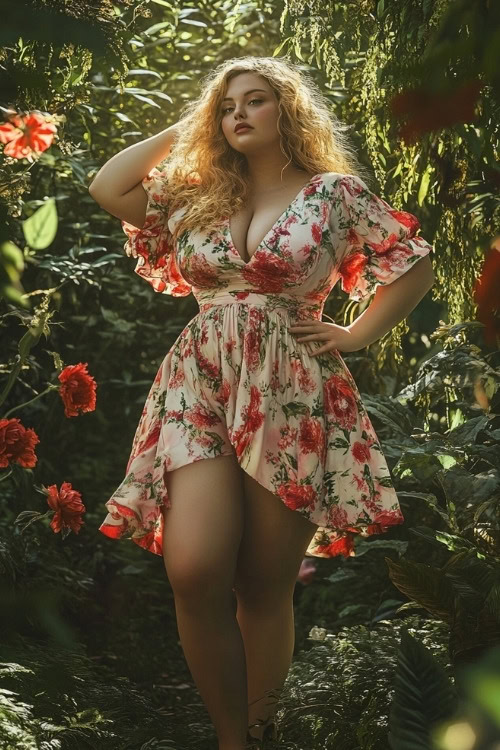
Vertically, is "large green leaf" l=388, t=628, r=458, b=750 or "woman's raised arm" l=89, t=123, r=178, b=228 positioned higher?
"woman's raised arm" l=89, t=123, r=178, b=228

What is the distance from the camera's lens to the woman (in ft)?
6.61

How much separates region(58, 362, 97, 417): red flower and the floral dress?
369 millimetres

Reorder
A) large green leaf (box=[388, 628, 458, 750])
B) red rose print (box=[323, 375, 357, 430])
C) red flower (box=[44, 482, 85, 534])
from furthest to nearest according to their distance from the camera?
red flower (box=[44, 482, 85, 534]) < red rose print (box=[323, 375, 357, 430]) < large green leaf (box=[388, 628, 458, 750])

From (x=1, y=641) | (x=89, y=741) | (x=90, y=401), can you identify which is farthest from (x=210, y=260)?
(x=1, y=641)

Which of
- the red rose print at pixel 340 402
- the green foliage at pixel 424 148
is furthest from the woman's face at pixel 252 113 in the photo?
the red rose print at pixel 340 402

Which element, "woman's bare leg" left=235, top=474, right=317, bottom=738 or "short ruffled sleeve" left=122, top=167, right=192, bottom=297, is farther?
"short ruffled sleeve" left=122, top=167, right=192, bottom=297

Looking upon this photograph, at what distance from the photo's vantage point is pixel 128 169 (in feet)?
7.44

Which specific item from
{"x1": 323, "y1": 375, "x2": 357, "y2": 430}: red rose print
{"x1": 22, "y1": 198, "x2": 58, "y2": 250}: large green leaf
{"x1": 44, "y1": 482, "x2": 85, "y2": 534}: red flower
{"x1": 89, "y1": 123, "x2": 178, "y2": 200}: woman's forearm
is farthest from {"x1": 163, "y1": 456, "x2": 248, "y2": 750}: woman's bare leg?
{"x1": 22, "y1": 198, "x2": 58, "y2": 250}: large green leaf

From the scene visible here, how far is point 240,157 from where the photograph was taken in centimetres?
237

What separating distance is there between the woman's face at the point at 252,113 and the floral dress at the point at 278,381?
151 mm

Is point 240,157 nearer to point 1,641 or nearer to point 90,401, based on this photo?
point 90,401

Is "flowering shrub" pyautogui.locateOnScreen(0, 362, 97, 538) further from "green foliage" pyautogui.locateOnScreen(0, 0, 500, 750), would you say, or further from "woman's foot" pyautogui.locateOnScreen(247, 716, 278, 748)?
"woman's foot" pyautogui.locateOnScreen(247, 716, 278, 748)

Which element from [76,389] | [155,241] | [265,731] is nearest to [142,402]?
[76,389]

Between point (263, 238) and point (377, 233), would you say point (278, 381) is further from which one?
point (377, 233)
